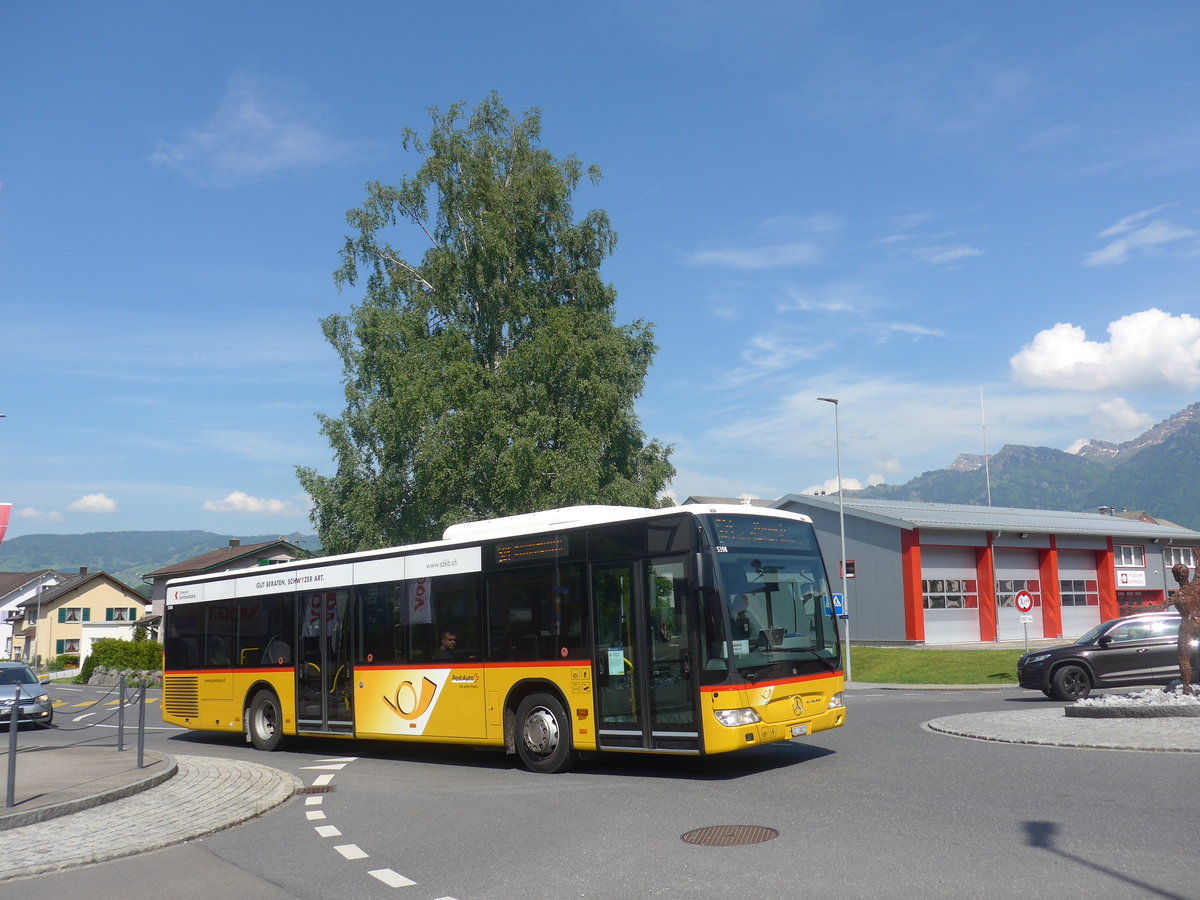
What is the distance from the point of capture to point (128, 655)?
167 ft

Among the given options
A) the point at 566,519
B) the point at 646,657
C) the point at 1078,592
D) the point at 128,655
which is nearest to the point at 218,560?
the point at 128,655

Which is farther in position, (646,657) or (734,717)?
(646,657)

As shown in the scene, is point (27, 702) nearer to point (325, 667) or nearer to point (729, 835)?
point (325, 667)

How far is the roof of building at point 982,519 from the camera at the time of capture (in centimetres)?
4866

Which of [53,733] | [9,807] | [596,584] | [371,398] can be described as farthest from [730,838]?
[371,398]

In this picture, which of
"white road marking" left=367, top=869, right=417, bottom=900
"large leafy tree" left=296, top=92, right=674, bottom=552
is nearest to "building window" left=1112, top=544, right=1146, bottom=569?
"large leafy tree" left=296, top=92, right=674, bottom=552

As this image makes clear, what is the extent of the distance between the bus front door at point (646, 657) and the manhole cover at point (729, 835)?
8.10 ft

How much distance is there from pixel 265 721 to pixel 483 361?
21525 millimetres

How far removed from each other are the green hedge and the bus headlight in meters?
44.7

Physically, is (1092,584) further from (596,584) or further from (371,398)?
(596,584)

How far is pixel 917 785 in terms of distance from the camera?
34.8 ft

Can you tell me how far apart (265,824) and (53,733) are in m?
14.9

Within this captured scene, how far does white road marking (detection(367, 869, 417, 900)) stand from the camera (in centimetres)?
746

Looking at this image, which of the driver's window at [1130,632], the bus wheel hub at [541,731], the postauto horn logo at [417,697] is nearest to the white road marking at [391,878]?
the bus wheel hub at [541,731]
